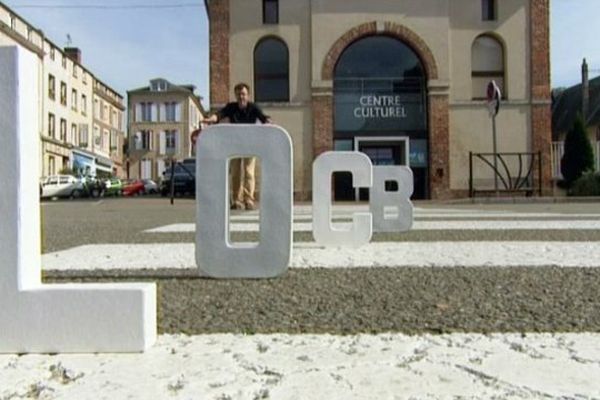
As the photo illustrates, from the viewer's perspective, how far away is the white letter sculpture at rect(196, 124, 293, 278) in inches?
115

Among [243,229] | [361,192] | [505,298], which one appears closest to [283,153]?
[505,298]

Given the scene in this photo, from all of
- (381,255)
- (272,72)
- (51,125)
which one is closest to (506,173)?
(272,72)

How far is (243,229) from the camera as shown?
249 inches

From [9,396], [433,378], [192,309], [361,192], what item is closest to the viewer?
[9,396]

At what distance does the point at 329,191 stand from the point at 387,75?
53.6 feet

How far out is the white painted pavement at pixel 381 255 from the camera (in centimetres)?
357

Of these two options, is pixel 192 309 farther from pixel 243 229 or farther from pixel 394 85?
pixel 394 85

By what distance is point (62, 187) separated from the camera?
33250 mm

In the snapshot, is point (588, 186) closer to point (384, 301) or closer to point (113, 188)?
point (384, 301)

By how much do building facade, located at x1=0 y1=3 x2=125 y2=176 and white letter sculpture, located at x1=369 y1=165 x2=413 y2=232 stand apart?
35425 mm

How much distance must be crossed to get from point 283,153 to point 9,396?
5.70 ft

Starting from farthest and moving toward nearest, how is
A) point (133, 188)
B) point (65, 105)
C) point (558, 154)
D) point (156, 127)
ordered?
1. point (156, 127)
2. point (65, 105)
3. point (133, 188)
4. point (558, 154)

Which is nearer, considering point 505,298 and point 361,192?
point 505,298

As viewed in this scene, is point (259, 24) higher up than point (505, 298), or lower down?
higher up
